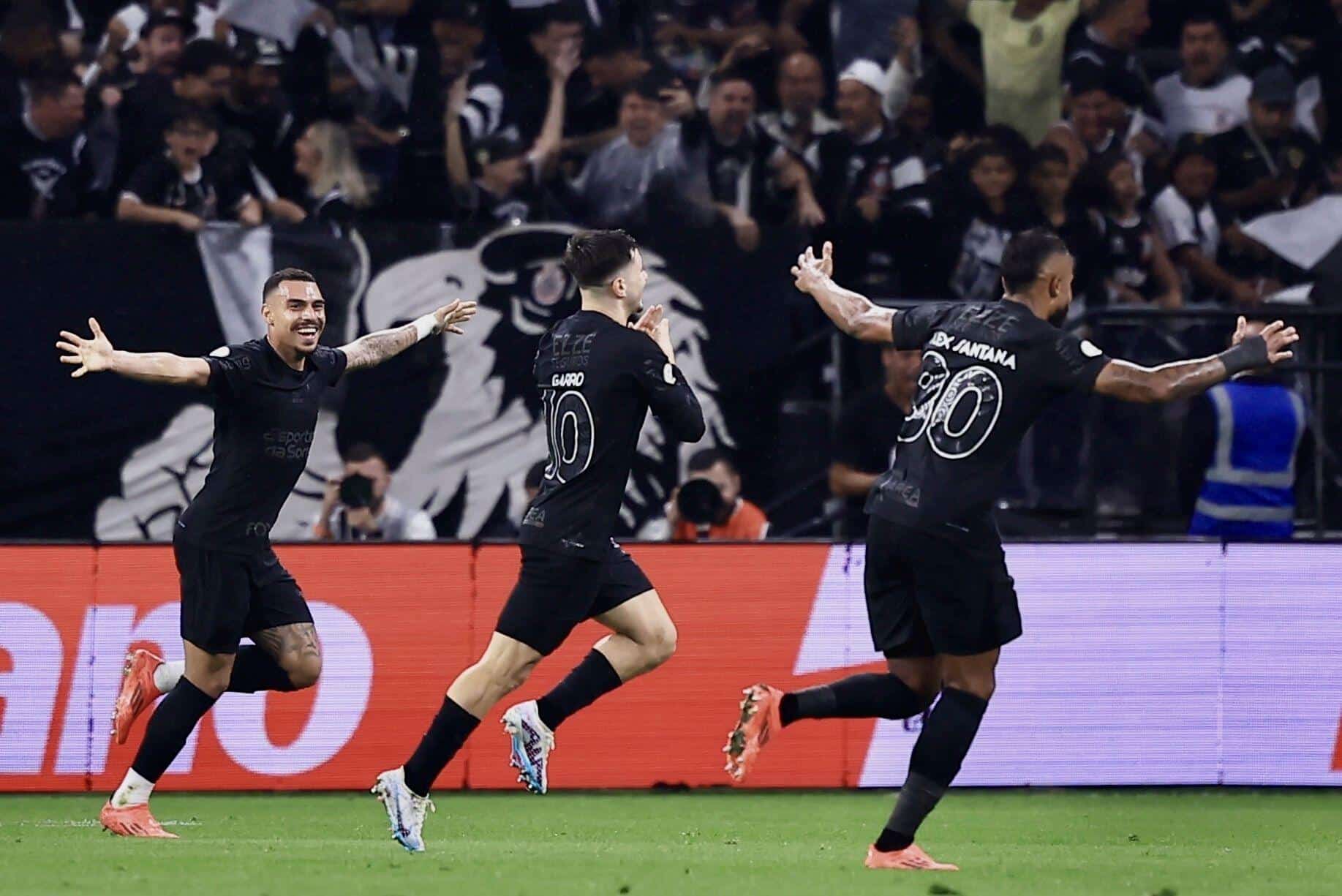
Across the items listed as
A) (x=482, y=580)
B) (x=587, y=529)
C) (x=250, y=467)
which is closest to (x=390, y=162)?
(x=482, y=580)

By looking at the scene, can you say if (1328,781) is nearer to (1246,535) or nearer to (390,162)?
(1246,535)

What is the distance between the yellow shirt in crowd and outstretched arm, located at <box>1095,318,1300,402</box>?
6.87 meters

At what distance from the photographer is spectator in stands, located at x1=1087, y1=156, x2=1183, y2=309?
1341cm

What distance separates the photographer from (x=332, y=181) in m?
13.3

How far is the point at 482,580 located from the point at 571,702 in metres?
3.27

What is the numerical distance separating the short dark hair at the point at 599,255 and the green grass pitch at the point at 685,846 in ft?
6.95

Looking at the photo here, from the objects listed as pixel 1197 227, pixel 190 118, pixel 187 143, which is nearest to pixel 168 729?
pixel 187 143

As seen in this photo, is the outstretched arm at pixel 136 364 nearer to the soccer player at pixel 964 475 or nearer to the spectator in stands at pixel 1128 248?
the soccer player at pixel 964 475

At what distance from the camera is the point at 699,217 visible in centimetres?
1310

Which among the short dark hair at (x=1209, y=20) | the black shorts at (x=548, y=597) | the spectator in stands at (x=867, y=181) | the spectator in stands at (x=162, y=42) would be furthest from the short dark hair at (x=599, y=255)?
the short dark hair at (x=1209, y=20)

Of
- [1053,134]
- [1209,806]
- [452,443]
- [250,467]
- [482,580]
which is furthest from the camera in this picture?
[1053,134]

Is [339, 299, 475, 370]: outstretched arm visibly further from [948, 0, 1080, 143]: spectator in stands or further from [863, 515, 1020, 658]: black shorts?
[948, 0, 1080, 143]: spectator in stands

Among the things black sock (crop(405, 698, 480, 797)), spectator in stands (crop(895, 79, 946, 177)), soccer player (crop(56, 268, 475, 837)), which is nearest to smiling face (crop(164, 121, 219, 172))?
spectator in stands (crop(895, 79, 946, 177))

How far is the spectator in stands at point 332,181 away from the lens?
13312mm
